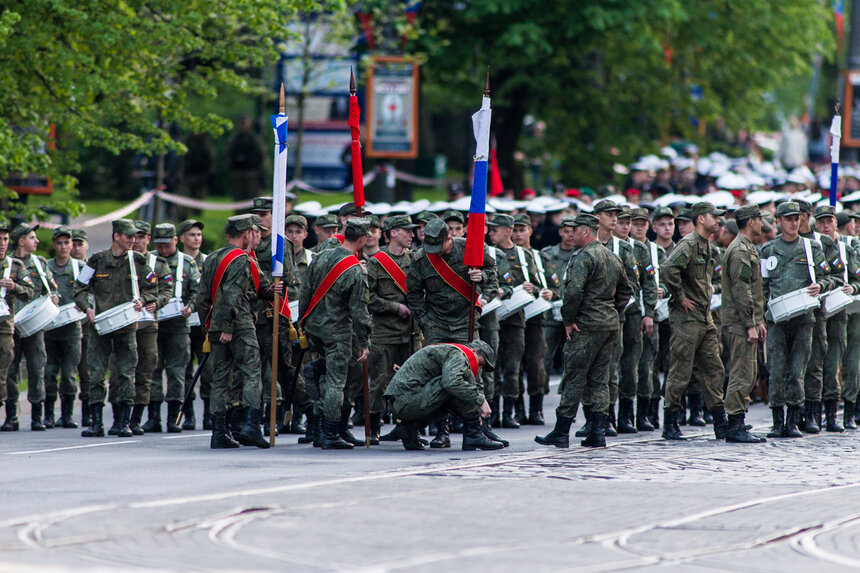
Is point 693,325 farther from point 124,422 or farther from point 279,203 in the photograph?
point 124,422

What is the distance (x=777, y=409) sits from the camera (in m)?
14.9

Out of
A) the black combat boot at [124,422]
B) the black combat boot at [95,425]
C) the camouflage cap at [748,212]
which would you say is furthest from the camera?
the black combat boot at [124,422]

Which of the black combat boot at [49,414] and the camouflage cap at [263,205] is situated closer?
the camouflage cap at [263,205]

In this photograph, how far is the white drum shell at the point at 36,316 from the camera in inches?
600

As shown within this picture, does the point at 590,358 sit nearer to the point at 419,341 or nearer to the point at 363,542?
the point at 419,341

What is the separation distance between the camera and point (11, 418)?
51.6 ft

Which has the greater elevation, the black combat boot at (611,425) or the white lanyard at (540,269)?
the white lanyard at (540,269)

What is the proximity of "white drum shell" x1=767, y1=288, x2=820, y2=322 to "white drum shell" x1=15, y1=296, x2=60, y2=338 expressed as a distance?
706 cm

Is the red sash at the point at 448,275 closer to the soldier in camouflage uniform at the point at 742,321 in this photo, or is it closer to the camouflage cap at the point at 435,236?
the camouflage cap at the point at 435,236

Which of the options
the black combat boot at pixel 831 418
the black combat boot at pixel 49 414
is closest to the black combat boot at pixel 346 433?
the black combat boot at pixel 49 414

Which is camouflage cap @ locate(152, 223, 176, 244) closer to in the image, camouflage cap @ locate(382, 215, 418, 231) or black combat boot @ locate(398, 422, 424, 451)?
camouflage cap @ locate(382, 215, 418, 231)

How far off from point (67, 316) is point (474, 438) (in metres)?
4.73

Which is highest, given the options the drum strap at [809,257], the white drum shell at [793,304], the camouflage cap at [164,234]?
the camouflage cap at [164,234]

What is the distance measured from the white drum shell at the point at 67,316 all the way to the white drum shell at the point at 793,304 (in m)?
6.85
